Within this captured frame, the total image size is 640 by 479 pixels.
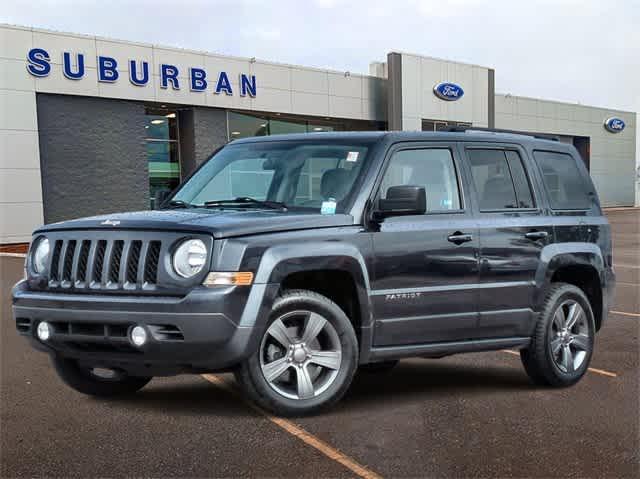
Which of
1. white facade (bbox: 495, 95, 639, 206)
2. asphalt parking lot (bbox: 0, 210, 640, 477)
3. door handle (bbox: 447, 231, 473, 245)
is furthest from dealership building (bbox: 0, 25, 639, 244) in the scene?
door handle (bbox: 447, 231, 473, 245)

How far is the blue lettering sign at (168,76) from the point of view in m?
28.3

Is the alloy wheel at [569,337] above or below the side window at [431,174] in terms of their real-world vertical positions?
below

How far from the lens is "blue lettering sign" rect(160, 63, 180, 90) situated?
28.3 meters

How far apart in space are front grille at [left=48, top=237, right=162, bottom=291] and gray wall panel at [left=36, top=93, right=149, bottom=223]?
22.3m

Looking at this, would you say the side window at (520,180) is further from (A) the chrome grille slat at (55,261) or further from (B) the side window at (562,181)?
(A) the chrome grille slat at (55,261)

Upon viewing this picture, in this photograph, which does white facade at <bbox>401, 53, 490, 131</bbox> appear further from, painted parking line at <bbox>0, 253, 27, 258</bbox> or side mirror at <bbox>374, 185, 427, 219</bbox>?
side mirror at <bbox>374, 185, 427, 219</bbox>

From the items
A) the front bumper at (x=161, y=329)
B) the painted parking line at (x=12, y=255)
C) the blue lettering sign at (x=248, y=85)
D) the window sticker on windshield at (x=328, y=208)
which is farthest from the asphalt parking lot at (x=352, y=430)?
the blue lettering sign at (x=248, y=85)

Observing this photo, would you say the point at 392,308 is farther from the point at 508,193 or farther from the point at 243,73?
the point at 243,73

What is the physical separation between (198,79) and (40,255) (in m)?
24.9

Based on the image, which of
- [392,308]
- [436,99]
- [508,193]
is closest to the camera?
[392,308]

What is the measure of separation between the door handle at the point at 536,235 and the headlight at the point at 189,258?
2.74 m

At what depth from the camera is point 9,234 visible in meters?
25.3

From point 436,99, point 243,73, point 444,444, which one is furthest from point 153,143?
point 444,444

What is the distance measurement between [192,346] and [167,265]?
492 millimetres
